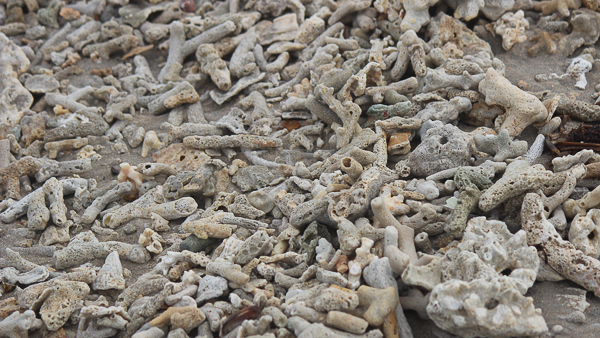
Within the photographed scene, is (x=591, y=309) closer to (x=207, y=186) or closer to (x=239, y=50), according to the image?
(x=207, y=186)

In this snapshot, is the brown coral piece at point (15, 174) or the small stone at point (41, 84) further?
the small stone at point (41, 84)

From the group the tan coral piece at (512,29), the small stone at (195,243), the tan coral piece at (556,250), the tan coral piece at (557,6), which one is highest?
the tan coral piece at (557,6)

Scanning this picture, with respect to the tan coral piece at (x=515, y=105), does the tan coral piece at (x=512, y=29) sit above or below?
above

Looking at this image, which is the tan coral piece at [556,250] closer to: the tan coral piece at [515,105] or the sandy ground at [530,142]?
the sandy ground at [530,142]

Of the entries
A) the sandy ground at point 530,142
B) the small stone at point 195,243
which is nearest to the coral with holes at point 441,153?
the sandy ground at point 530,142

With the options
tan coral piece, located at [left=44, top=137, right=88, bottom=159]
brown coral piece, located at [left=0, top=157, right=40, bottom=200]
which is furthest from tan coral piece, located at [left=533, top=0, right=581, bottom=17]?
brown coral piece, located at [left=0, top=157, right=40, bottom=200]

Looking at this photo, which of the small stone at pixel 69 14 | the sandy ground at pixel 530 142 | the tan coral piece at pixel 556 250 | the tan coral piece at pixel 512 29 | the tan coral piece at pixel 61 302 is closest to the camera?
the sandy ground at pixel 530 142

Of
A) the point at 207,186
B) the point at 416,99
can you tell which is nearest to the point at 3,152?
the point at 207,186
